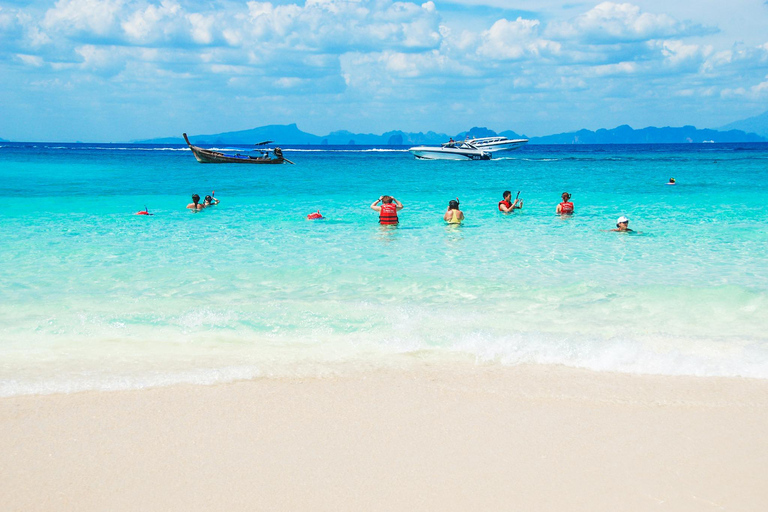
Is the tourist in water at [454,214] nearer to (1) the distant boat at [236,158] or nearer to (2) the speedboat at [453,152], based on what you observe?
(1) the distant boat at [236,158]

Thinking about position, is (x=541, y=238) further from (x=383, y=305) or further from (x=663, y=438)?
(x=663, y=438)

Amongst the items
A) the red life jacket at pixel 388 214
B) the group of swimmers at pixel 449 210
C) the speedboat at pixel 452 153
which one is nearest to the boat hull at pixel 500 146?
the speedboat at pixel 452 153

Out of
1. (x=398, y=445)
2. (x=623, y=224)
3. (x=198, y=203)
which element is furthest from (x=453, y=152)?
(x=398, y=445)

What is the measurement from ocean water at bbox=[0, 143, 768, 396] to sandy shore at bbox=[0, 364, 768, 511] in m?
0.60

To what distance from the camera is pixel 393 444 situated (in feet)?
15.2

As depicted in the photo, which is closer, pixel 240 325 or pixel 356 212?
pixel 240 325

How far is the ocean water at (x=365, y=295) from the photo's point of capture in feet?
21.4

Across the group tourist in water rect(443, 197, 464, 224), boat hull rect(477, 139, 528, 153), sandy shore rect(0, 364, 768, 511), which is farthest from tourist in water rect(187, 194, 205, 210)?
boat hull rect(477, 139, 528, 153)

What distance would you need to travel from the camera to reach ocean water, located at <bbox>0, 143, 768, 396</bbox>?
256 inches

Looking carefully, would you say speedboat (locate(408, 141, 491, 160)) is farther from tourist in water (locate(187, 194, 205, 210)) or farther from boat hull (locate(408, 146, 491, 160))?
tourist in water (locate(187, 194, 205, 210))

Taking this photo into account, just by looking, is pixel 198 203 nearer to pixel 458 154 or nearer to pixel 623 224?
pixel 623 224

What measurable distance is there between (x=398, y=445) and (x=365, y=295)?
4.99 metres

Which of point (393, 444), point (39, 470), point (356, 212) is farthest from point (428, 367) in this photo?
point (356, 212)

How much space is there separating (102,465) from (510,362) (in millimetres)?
3966
